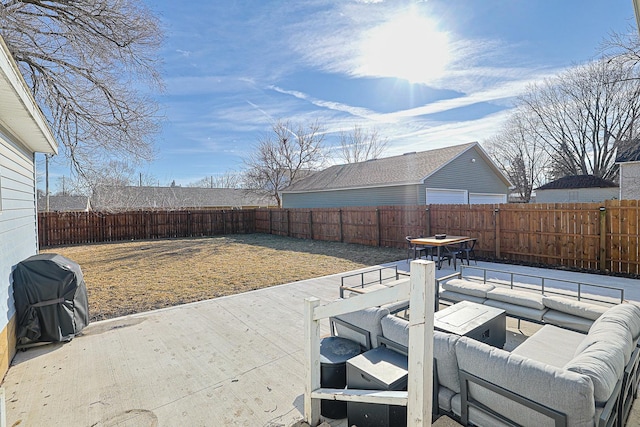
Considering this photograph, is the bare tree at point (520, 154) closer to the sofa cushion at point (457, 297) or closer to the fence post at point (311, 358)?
the sofa cushion at point (457, 297)

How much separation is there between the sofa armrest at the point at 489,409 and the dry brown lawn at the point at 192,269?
17.0 feet

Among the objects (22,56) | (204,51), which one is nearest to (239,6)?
(204,51)

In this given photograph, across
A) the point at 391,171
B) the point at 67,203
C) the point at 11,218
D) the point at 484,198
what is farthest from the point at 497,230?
the point at 67,203

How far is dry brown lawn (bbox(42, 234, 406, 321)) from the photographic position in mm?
6207

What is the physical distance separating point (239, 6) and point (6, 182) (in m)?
7.44

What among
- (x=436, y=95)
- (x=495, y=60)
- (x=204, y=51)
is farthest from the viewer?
(x=436, y=95)

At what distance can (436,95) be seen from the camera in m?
18.7

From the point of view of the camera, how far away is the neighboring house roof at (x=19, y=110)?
2.56 metres

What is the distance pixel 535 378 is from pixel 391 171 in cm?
1459

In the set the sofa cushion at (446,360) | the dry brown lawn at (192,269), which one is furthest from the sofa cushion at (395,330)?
the dry brown lawn at (192,269)

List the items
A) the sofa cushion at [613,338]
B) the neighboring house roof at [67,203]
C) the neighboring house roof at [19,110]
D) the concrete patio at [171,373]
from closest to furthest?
the sofa cushion at [613,338], the neighboring house roof at [19,110], the concrete patio at [171,373], the neighboring house roof at [67,203]

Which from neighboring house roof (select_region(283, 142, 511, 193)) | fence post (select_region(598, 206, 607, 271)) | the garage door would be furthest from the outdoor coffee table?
the garage door

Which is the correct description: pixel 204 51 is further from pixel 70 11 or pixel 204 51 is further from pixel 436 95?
pixel 436 95

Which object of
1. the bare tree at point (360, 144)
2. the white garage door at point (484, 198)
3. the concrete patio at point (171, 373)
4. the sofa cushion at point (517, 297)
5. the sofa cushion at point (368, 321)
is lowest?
the concrete patio at point (171, 373)
